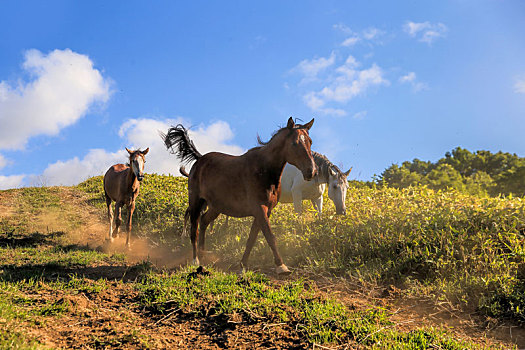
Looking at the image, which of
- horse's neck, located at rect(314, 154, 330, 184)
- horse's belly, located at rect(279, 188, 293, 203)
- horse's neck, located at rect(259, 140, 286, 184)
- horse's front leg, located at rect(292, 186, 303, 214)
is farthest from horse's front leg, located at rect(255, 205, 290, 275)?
horse's belly, located at rect(279, 188, 293, 203)

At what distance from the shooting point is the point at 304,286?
19.3 feet

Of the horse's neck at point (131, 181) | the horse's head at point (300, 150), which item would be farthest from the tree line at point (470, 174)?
the horse's head at point (300, 150)

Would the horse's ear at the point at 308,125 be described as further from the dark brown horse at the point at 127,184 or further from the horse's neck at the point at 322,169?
the dark brown horse at the point at 127,184

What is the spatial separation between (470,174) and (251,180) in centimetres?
2749

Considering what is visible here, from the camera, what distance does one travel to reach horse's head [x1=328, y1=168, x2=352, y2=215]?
9055 mm

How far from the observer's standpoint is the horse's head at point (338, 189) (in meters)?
9.05

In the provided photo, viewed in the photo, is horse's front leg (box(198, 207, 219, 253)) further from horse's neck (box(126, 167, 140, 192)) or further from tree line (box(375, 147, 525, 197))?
tree line (box(375, 147, 525, 197))

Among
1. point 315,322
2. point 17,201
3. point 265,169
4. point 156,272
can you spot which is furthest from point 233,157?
point 17,201

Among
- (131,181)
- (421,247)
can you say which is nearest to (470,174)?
(421,247)

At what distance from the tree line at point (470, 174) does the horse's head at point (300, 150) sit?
43.5 ft

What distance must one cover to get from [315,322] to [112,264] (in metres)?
5.30

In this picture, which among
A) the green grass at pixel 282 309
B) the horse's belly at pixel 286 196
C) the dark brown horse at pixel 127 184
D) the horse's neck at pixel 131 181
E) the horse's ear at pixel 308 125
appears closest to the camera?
the green grass at pixel 282 309

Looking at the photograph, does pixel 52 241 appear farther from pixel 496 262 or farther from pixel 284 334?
pixel 496 262

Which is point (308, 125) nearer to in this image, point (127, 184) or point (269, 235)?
point (269, 235)
